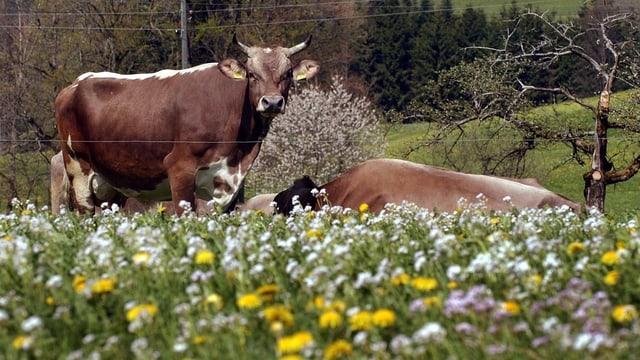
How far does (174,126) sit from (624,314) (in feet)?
32.1

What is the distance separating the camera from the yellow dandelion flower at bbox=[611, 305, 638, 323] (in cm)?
402

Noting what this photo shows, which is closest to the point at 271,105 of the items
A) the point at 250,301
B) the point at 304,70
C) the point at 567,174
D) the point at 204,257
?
the point at 304,70

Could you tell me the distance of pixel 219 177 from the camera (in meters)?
13.2

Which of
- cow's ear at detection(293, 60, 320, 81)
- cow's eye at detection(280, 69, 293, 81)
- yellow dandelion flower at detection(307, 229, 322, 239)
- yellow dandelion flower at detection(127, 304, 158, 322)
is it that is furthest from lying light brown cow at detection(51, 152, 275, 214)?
yellow dandelion flower at detection(127, 304, 158, 322)

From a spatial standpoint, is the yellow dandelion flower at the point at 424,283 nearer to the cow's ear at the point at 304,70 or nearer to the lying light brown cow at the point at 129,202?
the cow's ear at the point at 304,70

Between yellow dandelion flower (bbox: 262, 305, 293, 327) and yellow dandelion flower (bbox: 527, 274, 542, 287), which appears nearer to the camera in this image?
yellow dandelion flower (bbox: 262, 305, 293, 327)

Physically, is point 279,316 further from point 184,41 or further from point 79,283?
point 184,41

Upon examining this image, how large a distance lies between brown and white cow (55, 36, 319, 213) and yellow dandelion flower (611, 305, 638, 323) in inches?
357

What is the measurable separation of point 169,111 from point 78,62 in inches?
1187

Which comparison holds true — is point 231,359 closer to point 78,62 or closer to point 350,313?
point 350,313

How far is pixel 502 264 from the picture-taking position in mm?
4742

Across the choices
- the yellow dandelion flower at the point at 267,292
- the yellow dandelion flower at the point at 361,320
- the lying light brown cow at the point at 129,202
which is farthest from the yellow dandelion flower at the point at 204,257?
the lying light brown cow at the point at 129,202

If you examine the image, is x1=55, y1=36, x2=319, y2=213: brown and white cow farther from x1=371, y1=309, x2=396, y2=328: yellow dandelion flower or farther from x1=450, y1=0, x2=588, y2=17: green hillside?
x1=450, y1=0, x2=588, y2=17: green hillside

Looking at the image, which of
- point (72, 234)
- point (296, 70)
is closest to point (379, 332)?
point (72, 234)
